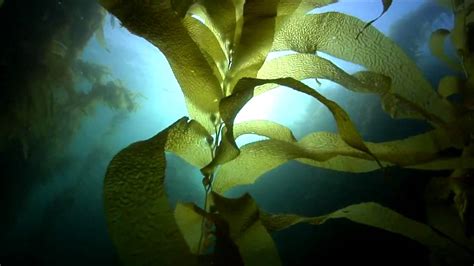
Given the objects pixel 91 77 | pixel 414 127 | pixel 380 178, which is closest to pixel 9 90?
pixel 91 77

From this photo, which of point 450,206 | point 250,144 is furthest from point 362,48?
point 450,206

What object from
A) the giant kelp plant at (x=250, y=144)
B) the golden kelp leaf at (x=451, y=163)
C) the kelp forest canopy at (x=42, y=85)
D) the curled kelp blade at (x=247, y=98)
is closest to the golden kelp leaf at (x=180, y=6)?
the giant kelp plant at (x=250, y=144)

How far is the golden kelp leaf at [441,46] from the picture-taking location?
1.41m

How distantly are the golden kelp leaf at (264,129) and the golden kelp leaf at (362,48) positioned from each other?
0.88 ft

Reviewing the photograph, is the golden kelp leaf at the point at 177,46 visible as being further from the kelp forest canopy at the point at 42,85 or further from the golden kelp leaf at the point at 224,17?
the kelp forest canopy at the point at 42,85

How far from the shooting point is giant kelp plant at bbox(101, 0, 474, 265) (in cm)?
60

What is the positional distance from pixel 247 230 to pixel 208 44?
21.1 inches

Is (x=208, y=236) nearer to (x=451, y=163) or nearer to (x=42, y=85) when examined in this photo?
(x=451, y=163)

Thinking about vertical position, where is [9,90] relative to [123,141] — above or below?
above

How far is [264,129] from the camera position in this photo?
3.06 ft

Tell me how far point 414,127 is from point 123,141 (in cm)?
533

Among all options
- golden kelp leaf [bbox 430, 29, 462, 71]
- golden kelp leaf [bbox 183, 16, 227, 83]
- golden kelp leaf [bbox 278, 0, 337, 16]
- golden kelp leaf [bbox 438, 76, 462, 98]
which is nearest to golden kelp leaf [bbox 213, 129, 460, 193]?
golden kelp leaf [bbox 183, 16, 227, 83]

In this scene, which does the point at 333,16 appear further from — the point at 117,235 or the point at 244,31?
the point at 117,235

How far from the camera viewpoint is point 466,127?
914 millimetres
